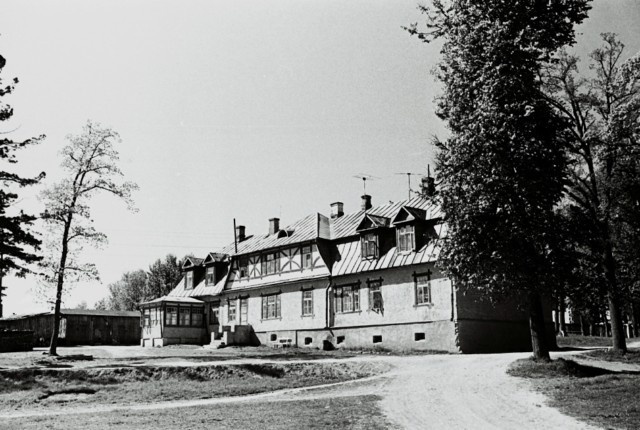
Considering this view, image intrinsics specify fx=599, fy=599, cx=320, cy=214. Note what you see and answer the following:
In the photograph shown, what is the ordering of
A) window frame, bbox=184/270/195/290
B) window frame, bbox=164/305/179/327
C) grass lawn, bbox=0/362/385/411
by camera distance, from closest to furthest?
1. grass lawn, bbox=0/362/385/411
2. window frame, bbox=164/305/179/327
3. window frame, bbox=184/270/195/290

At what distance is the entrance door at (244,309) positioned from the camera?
4247 cm

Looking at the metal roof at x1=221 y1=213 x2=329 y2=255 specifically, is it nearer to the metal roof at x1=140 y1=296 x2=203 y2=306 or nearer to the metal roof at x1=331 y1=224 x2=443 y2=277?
the metal roof at x1=331 y1=224 x2=443 y2=277

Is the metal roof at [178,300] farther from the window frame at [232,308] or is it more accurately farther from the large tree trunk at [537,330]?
the large tree trunk at [537,330]

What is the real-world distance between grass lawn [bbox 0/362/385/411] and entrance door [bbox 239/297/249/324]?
19406 millimetres

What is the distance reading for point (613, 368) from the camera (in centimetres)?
1998

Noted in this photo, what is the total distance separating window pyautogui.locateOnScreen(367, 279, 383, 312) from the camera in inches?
1336

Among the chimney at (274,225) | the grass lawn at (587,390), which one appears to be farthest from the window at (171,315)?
the grass lawn at (587,390)

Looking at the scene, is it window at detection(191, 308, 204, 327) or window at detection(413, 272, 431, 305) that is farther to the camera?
window at detection(191, 308, 204, 327)

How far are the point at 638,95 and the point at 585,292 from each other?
7.41m

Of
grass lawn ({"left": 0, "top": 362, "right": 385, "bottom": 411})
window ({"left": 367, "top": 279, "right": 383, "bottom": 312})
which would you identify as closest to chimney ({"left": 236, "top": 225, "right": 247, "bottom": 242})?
window ({"left": 367, "top": 279, "right": 383, "bottom": 312})

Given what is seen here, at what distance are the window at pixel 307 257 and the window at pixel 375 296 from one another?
17.5 feet

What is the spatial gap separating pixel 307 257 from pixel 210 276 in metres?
11.5

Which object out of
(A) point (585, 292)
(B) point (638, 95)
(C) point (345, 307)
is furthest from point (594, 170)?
(C) point (345, 307)

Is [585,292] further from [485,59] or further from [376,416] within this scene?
[376,416]
